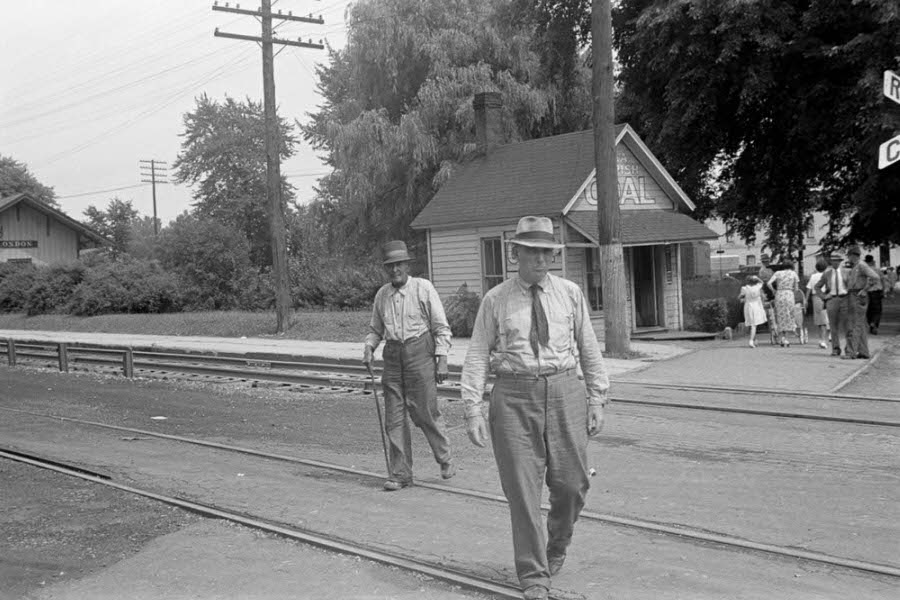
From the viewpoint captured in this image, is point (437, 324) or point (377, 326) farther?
point (377, 326)

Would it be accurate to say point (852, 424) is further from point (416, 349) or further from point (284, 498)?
point (284, 498)

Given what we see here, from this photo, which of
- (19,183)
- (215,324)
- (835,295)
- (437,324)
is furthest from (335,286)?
(19,183)

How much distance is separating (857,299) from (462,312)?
32.9ft

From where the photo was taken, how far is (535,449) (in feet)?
18.3

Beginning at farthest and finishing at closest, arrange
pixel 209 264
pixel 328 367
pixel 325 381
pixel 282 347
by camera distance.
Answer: pixel 209 264 < pixel 282 347 < pixel 328 367 < pixel 325 381

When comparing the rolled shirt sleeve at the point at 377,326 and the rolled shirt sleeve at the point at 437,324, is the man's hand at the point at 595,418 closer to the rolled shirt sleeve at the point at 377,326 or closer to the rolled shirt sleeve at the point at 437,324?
the rolled shirt sleeve at the point at 437,324

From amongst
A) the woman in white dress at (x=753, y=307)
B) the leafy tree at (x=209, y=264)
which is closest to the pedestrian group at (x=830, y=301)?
the woman in white dress at (x=753, y=307)

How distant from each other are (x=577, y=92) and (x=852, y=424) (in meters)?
30.9

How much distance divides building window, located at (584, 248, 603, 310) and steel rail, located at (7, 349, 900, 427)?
27.4ft

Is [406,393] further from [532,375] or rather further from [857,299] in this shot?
[857,299]

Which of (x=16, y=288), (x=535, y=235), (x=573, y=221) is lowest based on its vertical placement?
(x=535, y=235)

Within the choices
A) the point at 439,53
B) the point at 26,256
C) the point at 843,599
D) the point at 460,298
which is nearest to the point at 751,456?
the point at 843,599

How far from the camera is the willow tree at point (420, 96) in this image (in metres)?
38.2

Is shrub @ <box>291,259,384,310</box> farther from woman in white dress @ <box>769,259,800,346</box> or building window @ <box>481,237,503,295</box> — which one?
woman in white dress @ <box>769,259,800,346</box>
